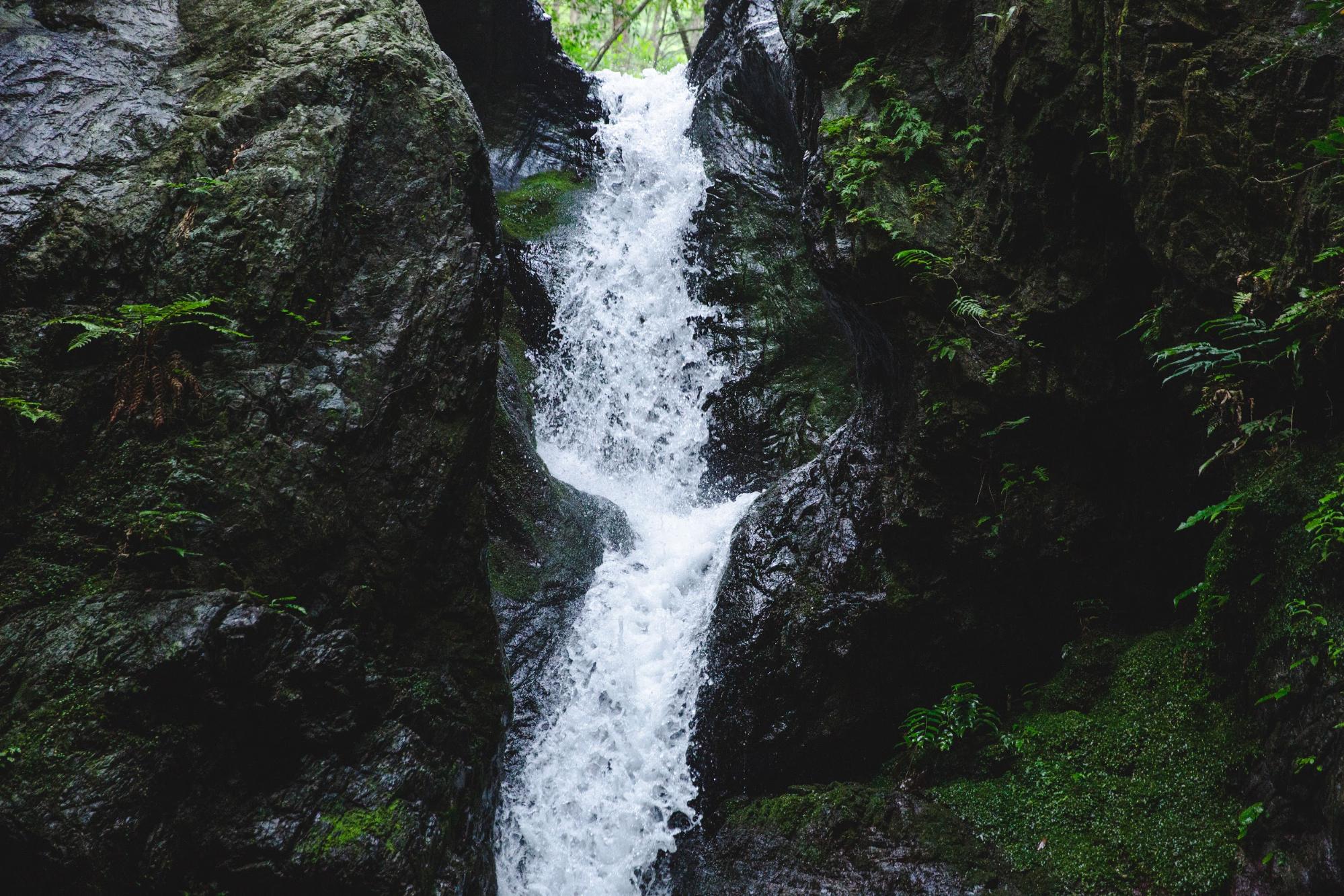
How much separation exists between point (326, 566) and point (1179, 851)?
5.69 metres

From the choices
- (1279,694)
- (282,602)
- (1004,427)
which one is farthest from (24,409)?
(1279,694)

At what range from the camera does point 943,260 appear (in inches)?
240

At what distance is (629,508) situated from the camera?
1081cm

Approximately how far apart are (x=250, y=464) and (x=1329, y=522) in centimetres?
624

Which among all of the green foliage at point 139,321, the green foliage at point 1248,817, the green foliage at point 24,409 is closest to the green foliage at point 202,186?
the green foliage at point 139,321

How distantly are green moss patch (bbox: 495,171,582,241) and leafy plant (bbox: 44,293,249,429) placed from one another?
8.66 m

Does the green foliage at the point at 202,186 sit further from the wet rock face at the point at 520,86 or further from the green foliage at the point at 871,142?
the wet rock face at the point at 520,86

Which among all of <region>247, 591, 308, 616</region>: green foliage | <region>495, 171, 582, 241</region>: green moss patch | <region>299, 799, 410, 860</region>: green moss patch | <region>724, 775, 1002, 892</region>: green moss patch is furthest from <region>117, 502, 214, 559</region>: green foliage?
<region>495, 171, 582, 241</region>: green moss patch

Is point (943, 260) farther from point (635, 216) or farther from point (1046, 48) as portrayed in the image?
point (635, 216)

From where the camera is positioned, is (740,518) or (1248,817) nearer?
(1248,817)

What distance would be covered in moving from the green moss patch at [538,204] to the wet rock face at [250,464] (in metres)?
6.15

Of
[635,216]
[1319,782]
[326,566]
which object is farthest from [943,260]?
[635,216]

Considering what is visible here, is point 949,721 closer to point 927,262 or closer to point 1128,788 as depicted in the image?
point 1128,788

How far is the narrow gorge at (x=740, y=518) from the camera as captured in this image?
4.07 meters
